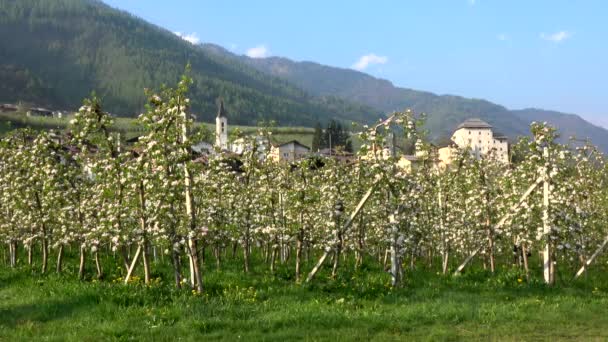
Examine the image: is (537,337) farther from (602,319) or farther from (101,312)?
(101,312)

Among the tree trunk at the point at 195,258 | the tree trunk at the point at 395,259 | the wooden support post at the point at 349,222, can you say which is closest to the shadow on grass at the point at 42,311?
the tree trunk at the point at 195,258

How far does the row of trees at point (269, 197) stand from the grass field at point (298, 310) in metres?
1.19

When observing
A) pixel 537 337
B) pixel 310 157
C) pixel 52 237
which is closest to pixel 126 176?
pixel 52 237

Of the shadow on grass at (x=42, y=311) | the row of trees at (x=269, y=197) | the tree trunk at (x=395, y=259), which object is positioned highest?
the row of trees at (x=269, y=197)

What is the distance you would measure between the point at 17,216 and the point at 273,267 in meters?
10.8

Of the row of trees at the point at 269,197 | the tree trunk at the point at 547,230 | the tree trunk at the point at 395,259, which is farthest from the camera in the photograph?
the tree trunk at the point at 547,230

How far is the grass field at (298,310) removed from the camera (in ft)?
44.9

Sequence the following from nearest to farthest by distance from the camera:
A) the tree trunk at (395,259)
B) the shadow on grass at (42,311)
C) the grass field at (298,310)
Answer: the grass field at (298,310)
the shadow on grass at (42,311)
the tree trunk at (395,259)

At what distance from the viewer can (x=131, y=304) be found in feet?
51.8

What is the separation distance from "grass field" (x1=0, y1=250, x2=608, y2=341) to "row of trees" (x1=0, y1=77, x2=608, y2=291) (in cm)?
119

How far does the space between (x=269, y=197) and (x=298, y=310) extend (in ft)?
26.3

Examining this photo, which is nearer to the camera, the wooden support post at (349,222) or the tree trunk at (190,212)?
the tree trunk at (190,212)

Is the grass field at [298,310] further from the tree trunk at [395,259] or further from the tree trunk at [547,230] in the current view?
the tree trunk at [547,230]

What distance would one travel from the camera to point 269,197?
22.8m
